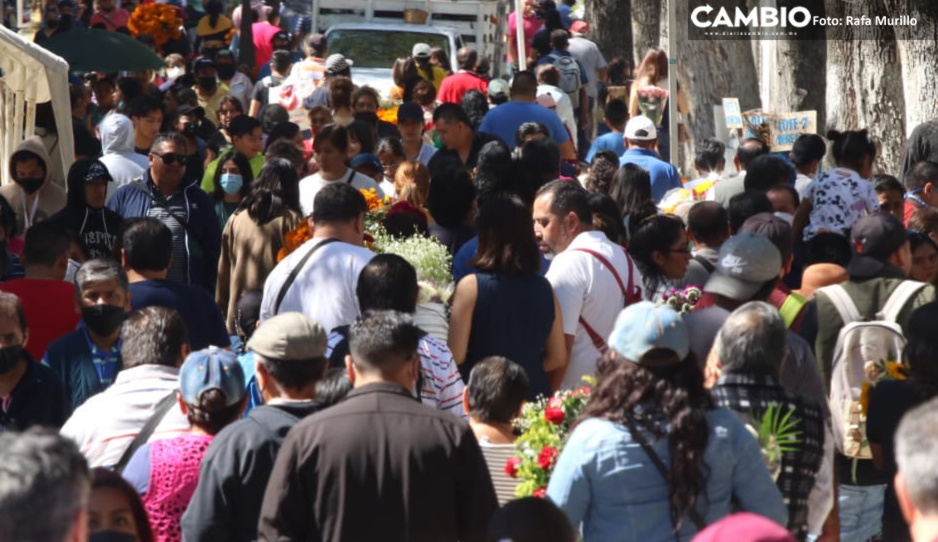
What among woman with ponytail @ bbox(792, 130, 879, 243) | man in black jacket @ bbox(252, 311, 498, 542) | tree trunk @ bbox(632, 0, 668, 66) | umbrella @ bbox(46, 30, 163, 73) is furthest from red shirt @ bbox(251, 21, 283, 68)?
man in black jacket @ bbox(252, 311, 498, 542)

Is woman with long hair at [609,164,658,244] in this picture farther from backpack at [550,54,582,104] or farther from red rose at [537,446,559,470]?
backpack at [550,54,582,104]

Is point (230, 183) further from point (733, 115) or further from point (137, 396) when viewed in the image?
point (733, 115)

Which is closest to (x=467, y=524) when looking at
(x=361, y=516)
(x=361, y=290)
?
(x=361, y=516)

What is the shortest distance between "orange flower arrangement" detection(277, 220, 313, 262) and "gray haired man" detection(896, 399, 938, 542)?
528 cm

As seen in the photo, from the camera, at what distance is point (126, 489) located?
4543mm

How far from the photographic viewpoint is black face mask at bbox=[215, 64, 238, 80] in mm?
19156

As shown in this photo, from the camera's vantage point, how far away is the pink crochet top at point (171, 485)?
207 inches

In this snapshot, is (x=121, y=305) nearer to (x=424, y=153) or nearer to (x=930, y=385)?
(x=930, y=385)

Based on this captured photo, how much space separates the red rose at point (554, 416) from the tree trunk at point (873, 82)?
9.20 metres

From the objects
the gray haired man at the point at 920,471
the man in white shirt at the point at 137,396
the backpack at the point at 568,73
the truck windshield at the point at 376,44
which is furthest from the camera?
the truck windshield at the point at 376,44

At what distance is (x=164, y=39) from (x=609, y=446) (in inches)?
710

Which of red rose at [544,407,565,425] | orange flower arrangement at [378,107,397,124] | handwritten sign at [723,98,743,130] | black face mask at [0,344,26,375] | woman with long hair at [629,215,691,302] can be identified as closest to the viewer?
red rose at [544,407,565,425]

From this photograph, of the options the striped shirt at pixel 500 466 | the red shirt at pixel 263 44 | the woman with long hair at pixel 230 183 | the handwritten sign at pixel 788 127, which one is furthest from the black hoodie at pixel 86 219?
the red shirt at pixel 263 44

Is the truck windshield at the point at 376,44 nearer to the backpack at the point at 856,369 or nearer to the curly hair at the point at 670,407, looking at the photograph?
the backpack at the point at 856,369
